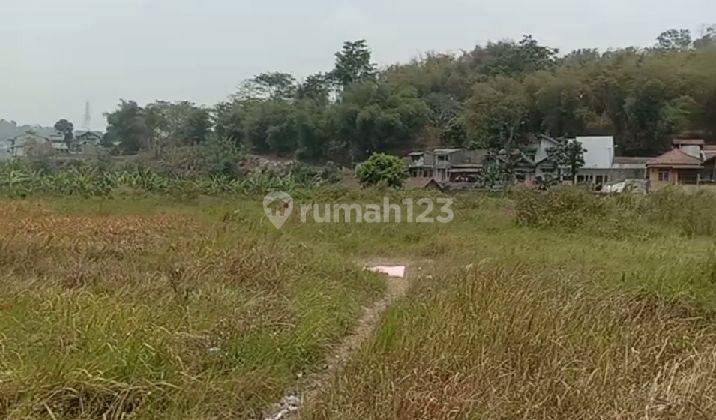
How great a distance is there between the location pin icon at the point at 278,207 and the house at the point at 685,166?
10947 mm

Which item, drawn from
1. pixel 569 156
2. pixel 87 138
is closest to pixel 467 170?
pixel 569 156

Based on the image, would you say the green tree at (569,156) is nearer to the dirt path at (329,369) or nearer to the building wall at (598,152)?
the building wall at (598,152)

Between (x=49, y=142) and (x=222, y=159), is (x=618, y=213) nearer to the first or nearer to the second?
(x=222, y=159)

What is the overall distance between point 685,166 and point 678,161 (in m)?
0.27

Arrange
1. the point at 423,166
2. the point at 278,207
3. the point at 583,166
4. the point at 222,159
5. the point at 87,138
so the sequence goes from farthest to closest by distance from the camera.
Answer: the point at 87,138 < the point at 423,166 < the point at 222,159 < the point at 583,166 < the point at 278,207

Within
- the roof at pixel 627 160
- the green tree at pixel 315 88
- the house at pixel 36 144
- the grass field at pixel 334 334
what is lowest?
the grass field at pixel 334 334

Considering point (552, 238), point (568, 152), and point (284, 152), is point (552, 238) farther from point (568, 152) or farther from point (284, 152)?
point (284, 152)

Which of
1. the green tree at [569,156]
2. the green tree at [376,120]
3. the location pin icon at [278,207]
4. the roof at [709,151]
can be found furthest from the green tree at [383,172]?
the roof at [709,151]

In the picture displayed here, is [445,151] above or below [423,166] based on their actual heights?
above

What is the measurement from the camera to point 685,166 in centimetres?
1767

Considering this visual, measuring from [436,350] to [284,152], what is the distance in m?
26.9

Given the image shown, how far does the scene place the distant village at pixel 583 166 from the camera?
17.9 meters

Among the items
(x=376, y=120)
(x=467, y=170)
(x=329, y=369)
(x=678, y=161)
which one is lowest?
(x=329, y=369)

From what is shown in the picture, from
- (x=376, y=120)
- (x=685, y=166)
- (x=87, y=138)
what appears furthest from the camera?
(x=87, y=138)
